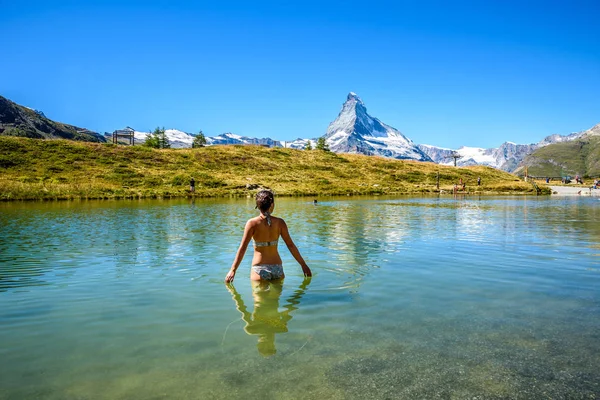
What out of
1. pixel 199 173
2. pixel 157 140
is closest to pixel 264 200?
pixel 199 173

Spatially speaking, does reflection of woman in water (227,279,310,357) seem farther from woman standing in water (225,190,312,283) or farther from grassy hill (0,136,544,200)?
grassy hill (0,136,544,200)

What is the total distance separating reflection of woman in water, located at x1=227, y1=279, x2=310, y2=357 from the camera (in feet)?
23.9

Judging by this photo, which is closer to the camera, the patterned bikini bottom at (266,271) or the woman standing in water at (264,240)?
the woman standing in water at (264,240)

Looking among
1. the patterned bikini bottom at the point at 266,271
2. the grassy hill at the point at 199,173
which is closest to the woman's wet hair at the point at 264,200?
the patterned bikini bottom at the point at 266,271

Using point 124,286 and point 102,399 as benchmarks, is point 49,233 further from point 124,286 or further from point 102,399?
point 102,399

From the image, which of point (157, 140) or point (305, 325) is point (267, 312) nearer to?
point (305, 325)

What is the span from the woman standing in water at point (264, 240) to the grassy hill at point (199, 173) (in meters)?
51.9

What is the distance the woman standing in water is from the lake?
52 centimetres

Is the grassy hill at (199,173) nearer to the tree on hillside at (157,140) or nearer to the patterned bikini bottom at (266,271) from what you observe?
the tree on hillside at (157,140)

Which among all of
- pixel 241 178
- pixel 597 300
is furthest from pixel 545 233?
pixel 241 178

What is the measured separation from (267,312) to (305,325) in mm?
1181

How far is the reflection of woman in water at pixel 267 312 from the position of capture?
287 inches

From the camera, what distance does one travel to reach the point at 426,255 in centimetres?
1612

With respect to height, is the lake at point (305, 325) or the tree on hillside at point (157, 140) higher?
the tree on hillside at point (157, 140)
